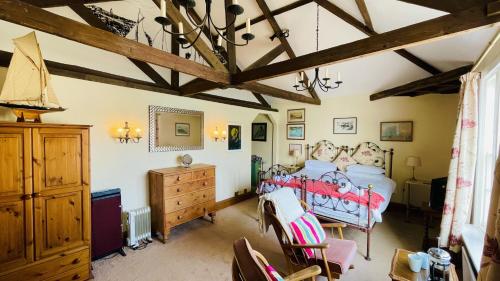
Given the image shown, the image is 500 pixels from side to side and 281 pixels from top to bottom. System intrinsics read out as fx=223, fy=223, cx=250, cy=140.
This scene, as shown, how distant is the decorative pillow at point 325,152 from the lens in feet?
18.9

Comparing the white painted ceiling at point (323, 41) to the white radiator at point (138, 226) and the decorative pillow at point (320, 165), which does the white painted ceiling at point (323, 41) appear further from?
the white radiator at point (138, 226)

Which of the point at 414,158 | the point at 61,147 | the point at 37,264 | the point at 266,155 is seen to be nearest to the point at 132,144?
the point at 61,147

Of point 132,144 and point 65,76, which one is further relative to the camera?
point 132,144

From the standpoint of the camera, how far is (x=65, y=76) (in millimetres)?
2932

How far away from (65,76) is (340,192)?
421 cm

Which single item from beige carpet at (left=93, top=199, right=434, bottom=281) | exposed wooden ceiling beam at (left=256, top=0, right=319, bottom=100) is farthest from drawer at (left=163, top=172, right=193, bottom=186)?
exposed wooden ceiling beam at (left=256, top=0, right=319, bottom=100)

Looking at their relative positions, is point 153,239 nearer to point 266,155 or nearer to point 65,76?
point 65,76

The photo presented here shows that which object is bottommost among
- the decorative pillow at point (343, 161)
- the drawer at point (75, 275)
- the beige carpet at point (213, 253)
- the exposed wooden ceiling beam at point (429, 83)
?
the beige carpet at point (213, 253)

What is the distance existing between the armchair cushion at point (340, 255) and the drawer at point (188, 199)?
2.32 m

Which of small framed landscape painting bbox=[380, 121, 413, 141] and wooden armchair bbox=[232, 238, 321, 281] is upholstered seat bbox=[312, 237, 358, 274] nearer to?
wooden armchair bbox=[232, 238, 321, 281]

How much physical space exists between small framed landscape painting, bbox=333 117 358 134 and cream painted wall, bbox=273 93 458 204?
0.29 feet

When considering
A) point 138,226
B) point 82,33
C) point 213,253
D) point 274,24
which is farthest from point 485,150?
point 138,226

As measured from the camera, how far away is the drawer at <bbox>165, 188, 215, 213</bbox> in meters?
3.58

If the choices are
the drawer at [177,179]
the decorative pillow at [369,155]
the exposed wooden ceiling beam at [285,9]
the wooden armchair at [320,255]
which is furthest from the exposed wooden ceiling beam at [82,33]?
the decorative pillow at [369,155]
